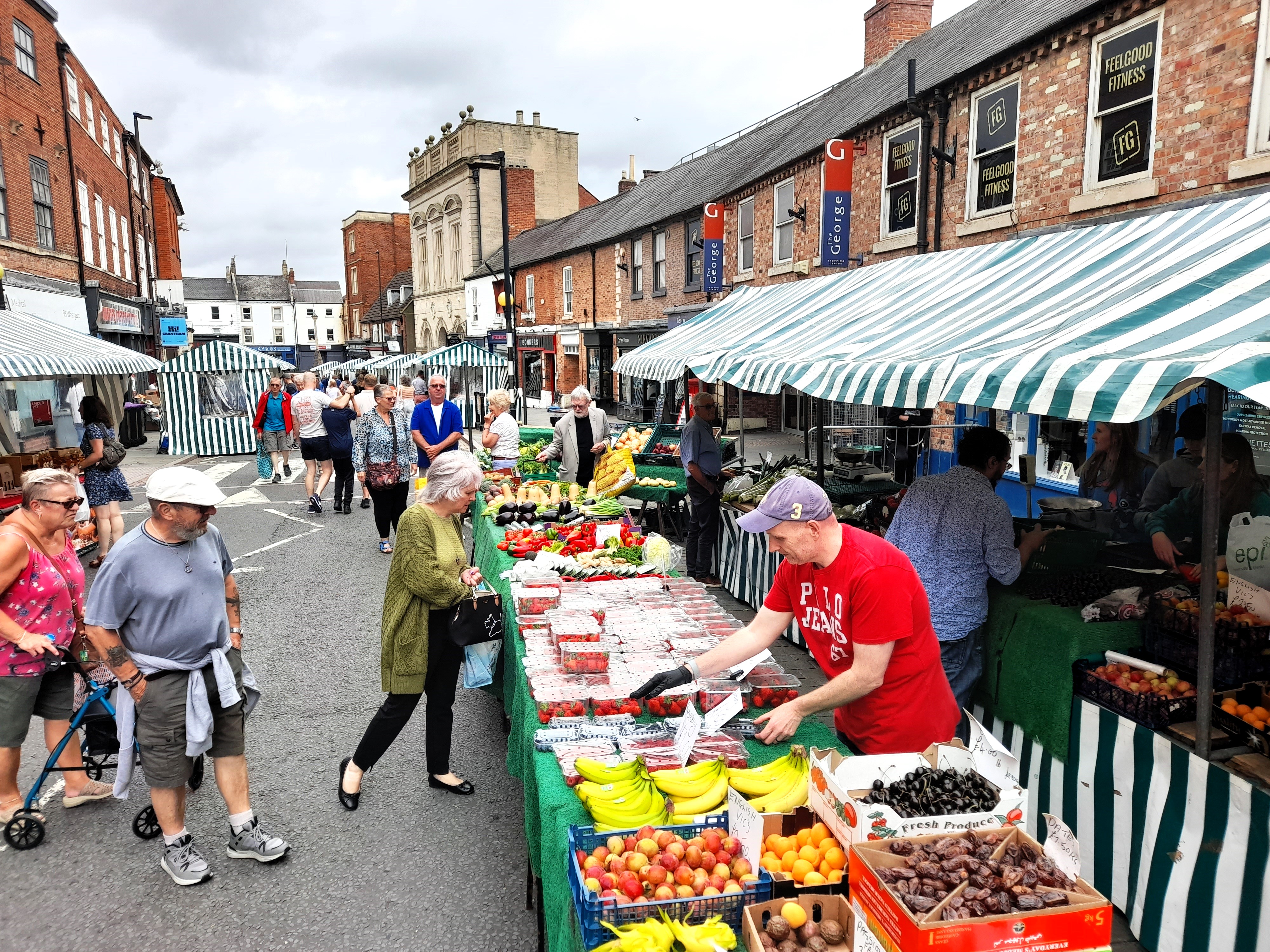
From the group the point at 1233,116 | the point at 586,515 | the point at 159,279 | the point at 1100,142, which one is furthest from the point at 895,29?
the point at 159,279

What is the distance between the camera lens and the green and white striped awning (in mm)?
8617

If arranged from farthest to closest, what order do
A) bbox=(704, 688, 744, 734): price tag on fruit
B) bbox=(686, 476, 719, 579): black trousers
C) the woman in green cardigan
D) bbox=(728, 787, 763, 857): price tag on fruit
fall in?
bbox=(686, 476, 719, 579): black trousers → the woman in green cardigan → bbox=(704, 688, 744, 734): price tag on fruit → bbox=(728, 787, 763, 857): price tag on fruit

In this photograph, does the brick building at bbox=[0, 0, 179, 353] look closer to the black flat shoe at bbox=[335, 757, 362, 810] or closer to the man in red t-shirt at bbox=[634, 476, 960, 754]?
the black flat shoe at bbox=[335, 757, 362, 810]

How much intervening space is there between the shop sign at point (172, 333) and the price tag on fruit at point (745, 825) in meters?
35.0

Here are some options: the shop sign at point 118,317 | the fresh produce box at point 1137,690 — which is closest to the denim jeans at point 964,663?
the fresh produce box at point 1137,690

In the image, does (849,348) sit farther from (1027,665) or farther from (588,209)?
(588,209)

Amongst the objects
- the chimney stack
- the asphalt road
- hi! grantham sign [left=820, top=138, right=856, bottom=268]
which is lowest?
the asphalt road

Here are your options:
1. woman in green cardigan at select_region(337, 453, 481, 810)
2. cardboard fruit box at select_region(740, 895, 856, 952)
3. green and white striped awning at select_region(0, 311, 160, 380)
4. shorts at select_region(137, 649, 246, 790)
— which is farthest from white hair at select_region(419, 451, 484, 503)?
green and white striped awning at select_region(0, 311, 160, 380)

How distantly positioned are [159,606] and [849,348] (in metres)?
4.59

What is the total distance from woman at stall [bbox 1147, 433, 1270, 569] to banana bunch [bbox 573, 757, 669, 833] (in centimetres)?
366

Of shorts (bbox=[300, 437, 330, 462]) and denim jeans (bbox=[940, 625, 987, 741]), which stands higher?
shorts (bbox=[300, 437, 330, 462])

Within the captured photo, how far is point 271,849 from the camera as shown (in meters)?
4.12

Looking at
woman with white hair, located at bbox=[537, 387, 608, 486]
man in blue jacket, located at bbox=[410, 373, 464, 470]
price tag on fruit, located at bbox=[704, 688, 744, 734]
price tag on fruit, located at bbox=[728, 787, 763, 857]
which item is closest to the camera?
price tag on fruit, located at bbox=[728, 787, 763, 857]

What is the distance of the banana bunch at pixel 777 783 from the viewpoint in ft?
9.47
